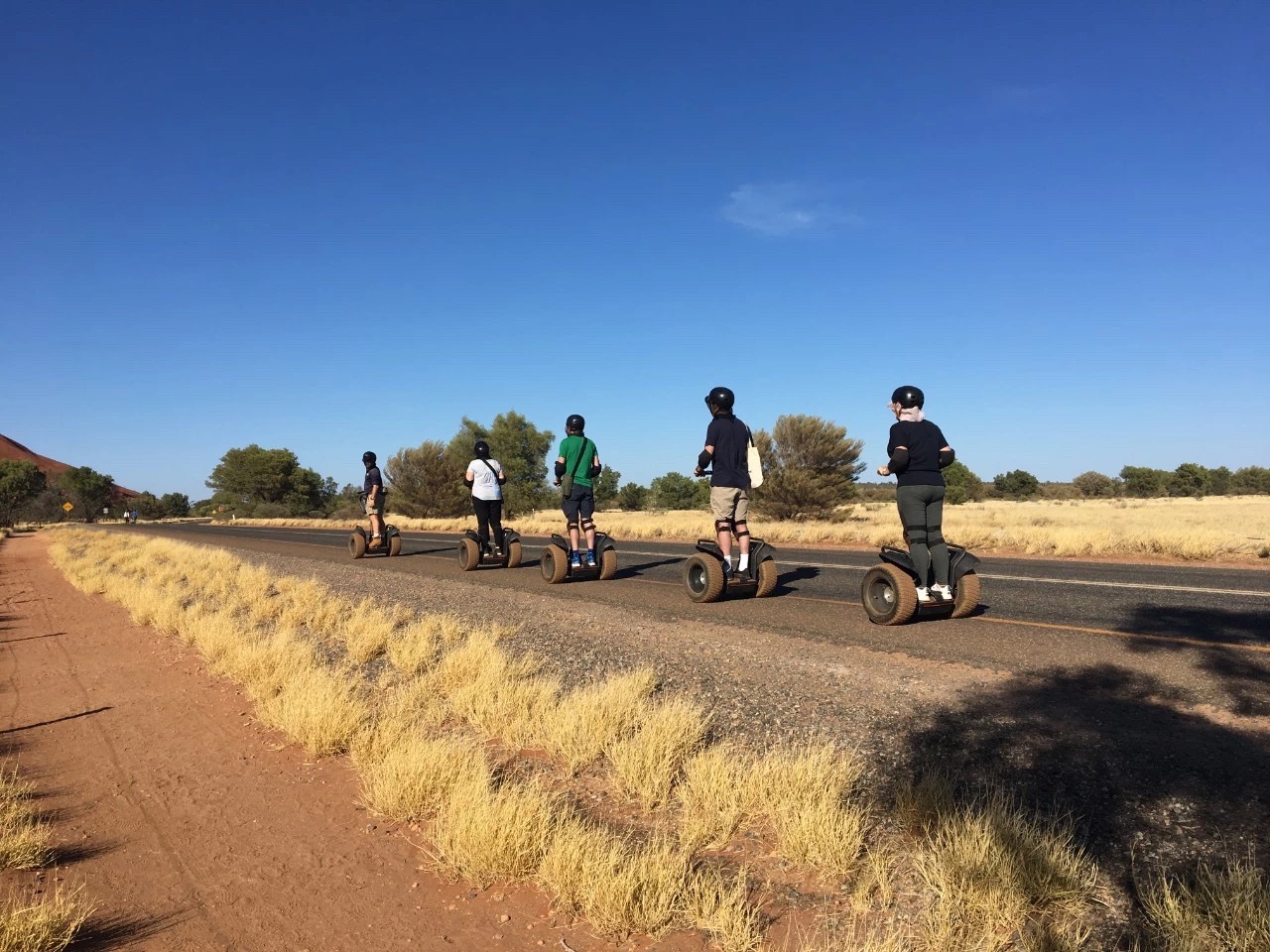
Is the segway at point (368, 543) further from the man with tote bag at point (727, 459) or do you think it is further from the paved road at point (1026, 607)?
the man with tote bag at point (727, 459)

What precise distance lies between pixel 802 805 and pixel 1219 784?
6.26 ft

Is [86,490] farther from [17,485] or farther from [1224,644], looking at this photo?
[1224,644]

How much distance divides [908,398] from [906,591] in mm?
1912

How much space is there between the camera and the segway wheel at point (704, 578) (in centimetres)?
909

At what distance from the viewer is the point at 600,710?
4.78 metres

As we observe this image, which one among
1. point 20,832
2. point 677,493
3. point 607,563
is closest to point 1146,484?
point 677,493

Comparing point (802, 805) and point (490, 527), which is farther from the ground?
point (490, 527)

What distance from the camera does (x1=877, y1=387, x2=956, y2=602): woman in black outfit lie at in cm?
695

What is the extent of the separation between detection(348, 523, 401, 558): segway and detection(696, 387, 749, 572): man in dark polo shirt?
1188cm

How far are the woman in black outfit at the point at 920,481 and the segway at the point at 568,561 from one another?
5.82 meters

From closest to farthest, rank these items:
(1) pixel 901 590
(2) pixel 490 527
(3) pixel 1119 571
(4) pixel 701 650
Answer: (4) pixel 701 650, (1) pixel 901 590, (3) pixel 1119 571, (2) pixel 490 527

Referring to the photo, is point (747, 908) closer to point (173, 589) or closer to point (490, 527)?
point (490, 527)

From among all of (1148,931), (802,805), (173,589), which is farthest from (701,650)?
(173,589)

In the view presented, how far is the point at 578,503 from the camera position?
11281 millimetres
